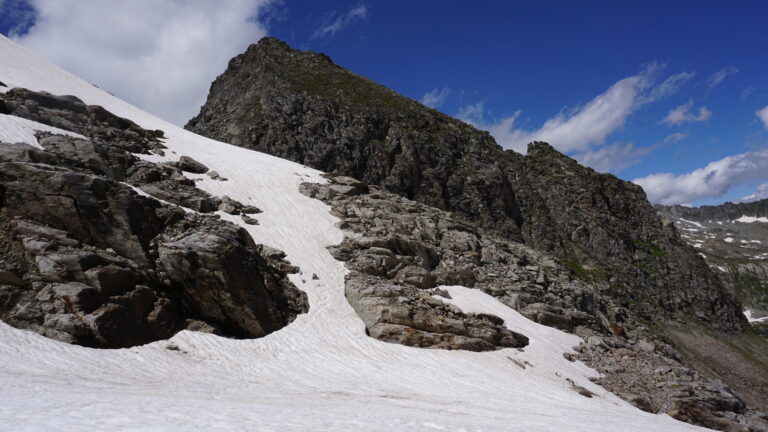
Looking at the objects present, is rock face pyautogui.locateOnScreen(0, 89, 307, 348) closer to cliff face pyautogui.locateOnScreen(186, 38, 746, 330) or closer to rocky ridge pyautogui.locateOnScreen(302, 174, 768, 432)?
rocky ridge pyautogui.locateOnScreen(302, 174, 768, 432)

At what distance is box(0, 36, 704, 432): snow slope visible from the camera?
841 centimetres

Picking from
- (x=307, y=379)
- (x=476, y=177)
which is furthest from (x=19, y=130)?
(x=476, y=177)

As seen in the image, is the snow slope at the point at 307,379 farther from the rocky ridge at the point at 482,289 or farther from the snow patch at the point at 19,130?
the rocky ridge at the point at 482,289

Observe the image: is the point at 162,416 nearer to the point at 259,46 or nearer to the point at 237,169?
the point at 237,169

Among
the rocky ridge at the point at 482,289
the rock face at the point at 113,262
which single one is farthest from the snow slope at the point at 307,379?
the rocky ridge at the point at 482,289

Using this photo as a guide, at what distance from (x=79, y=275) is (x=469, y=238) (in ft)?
96.2

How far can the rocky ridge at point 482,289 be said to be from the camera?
22.5 metres

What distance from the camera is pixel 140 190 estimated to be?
24.9 m

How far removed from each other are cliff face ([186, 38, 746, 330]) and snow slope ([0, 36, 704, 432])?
122 ft

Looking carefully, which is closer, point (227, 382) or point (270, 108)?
point (227, 382)

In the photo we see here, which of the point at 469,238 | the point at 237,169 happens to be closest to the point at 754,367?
Answer: the point at 469,238

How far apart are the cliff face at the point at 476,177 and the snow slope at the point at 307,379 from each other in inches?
1464

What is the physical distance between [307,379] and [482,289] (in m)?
18.5

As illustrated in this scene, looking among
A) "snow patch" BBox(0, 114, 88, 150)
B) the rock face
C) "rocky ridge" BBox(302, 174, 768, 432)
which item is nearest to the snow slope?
"snow patch" BBox(0, 114, 88, 150)
